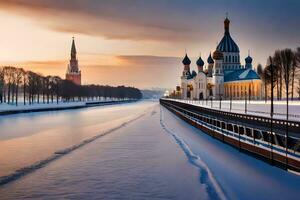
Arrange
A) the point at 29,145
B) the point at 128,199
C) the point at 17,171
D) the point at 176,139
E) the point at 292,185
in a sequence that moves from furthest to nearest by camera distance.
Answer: the point at 176,139 → the point at 29,145 → the point at 17,171 → the point at 292,185 → the point at 128,199

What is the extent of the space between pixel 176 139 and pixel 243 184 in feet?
49.1

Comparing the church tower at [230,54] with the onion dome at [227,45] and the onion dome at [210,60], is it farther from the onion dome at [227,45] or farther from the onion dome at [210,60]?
the onion dome at [210,60]

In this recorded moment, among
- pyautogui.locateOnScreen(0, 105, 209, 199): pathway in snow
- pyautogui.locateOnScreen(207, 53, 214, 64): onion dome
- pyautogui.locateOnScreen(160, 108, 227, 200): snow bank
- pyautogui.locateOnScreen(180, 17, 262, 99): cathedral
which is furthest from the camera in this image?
pyautogui.locateOnScreen(207, 53, 214, 64): onion dome

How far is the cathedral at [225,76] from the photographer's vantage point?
134 meters

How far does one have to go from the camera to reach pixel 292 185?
12703 mm

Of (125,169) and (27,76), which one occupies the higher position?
(27,76)

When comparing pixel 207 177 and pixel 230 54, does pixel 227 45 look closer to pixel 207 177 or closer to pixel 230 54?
pixel 230 54

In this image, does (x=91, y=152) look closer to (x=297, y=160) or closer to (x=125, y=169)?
(x=125, y=169)

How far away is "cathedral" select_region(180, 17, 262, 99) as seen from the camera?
133500mm

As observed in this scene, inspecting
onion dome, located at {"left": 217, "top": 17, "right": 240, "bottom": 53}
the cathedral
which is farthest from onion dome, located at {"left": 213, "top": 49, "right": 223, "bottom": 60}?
onion dome, located at {"left": 217, "top": 17, "right": 240, "bottom": 53}

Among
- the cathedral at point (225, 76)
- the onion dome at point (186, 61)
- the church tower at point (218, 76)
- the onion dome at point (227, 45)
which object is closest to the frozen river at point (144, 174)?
the cathedral at point (225, 76)

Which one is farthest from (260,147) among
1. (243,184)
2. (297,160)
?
(243,184)

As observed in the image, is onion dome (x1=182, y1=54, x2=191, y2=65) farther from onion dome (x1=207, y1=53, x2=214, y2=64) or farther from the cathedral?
onion dome (x1=207, y1=53, x2=214, y2=64)

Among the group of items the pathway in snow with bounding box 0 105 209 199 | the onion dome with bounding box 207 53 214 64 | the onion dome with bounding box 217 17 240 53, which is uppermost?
the onion dome with bounding box 217 17 240 53
